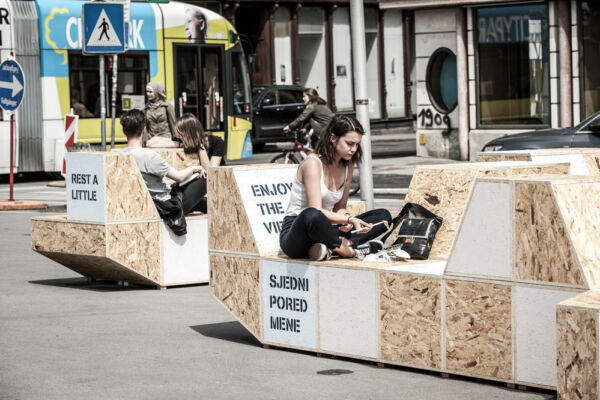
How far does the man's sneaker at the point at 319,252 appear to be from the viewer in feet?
24.3

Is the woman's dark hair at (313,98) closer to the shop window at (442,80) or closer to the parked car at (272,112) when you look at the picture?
the shop window at (442,80)

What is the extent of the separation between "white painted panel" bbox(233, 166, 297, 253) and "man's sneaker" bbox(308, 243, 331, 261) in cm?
45

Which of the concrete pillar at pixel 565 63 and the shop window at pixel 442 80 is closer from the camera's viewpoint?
the concrete pillar at pixel 565 63

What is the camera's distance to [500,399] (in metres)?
6.19

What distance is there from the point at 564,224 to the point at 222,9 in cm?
3325

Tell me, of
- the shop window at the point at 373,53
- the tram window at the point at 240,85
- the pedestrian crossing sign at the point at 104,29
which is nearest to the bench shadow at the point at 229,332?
the pedestrian crossing sign at the point at 104,29

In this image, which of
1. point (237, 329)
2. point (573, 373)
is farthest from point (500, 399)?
point (237, 329)

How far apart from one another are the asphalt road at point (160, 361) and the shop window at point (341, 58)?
32490 mm

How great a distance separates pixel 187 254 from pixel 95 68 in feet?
46.0

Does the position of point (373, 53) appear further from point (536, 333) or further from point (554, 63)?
point (536, 333)

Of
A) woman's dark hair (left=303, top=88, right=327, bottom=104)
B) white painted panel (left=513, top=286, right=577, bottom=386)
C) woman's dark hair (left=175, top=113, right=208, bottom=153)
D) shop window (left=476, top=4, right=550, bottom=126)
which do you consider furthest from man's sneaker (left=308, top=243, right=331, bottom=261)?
shop window (left=476, top=4, right=550, bottom=126)

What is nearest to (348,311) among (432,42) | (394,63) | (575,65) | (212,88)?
(212,88)

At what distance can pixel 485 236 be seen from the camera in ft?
21.4

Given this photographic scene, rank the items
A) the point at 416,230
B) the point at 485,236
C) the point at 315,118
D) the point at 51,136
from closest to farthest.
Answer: the point at 485,236 → the point at 416,230 → the point at 315,118 → the point at 51,136
